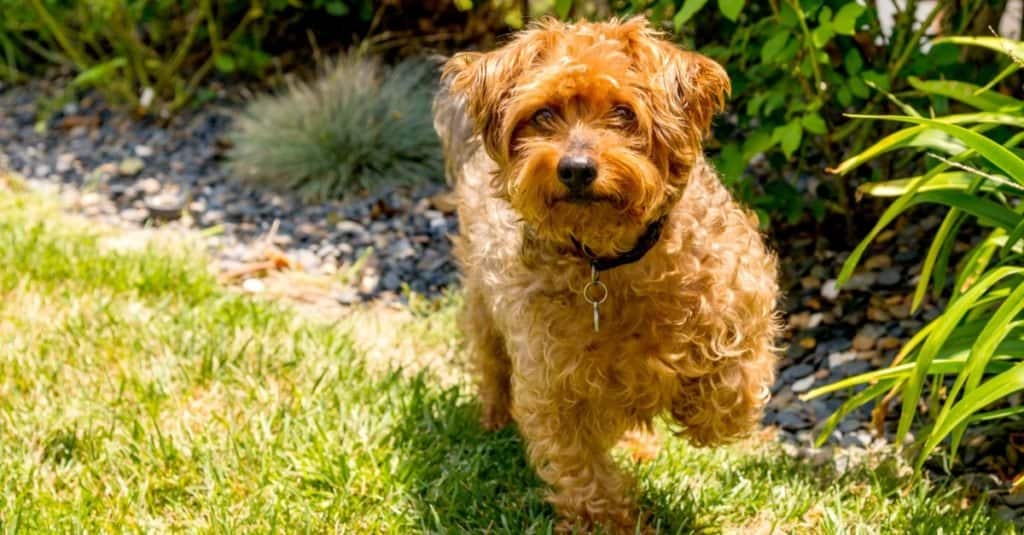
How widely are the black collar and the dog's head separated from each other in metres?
0.02

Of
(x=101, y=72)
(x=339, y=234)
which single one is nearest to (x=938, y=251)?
(x=339, y=234)

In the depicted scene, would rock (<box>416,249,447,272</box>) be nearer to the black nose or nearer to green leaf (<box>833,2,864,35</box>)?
green leaf (<box>833,2,864,35</box>)

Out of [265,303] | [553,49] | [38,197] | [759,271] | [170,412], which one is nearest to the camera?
[553,49]

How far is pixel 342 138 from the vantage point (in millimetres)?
6285

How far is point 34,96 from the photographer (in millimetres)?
8156

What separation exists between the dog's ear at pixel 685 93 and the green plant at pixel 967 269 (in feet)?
1.60

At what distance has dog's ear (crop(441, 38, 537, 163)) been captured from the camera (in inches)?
111

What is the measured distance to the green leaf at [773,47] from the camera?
3.72m

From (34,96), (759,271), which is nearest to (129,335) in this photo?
(759,271)

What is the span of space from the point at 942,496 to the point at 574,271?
4.33ft

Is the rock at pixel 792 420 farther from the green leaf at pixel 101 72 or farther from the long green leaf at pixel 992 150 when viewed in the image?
the green leaf at pixel 101 72

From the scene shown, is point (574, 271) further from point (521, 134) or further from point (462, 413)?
point (462, 413)

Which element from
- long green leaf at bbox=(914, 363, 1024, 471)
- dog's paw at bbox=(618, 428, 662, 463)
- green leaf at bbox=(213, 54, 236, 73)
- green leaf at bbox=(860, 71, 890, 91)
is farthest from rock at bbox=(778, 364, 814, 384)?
green leaf at bbox=(213, 54, 236, 73)

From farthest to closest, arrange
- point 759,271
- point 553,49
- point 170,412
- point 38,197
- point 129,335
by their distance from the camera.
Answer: point 38,197
point 129,335
point 170,412
point 759,271
point 553,49
